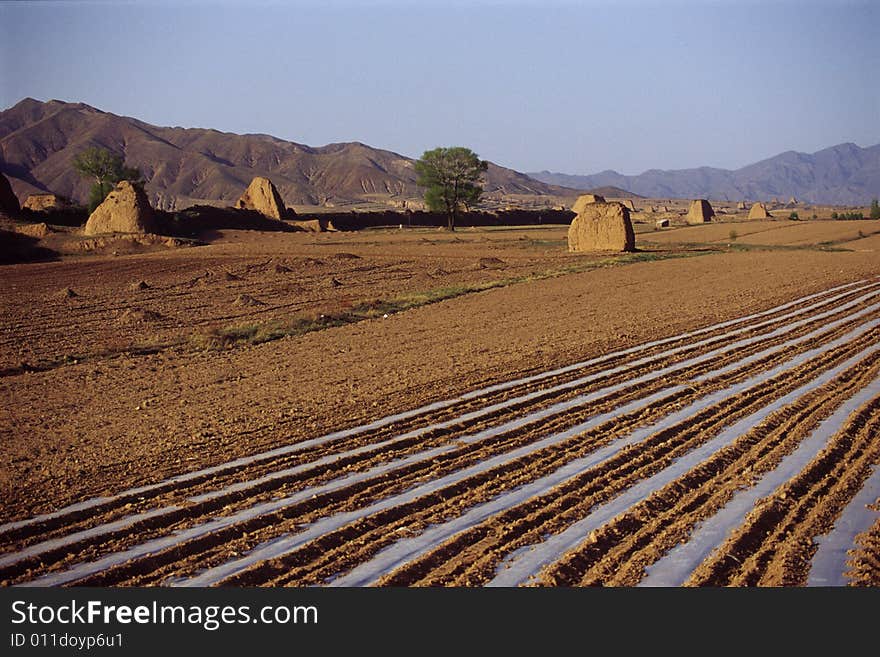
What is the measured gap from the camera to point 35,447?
10219 mm

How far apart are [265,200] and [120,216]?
852 inches

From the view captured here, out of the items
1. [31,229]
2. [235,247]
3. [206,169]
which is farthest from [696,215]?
[206,169]

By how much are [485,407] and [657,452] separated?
2.85 m

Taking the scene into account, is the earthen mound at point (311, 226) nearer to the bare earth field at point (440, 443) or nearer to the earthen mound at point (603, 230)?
the earthen mound at point (603, 230)

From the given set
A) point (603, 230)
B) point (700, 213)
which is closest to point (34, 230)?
point (603, 230)

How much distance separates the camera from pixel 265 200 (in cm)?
6525

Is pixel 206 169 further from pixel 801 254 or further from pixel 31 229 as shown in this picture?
pixel 801 254

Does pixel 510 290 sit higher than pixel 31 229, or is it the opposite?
pixel 31 229

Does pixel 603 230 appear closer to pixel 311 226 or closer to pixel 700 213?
pixel 311 226

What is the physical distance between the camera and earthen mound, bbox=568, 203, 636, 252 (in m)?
41.4

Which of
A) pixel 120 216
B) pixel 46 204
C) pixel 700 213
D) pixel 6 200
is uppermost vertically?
pixel 46 204

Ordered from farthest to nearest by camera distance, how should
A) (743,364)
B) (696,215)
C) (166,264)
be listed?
(696,215)
(166,264)
(743,364)

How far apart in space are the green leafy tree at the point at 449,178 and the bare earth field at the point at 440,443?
50451mm

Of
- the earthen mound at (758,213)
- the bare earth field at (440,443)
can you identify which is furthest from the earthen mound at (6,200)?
the earthen mound at (758,213)
